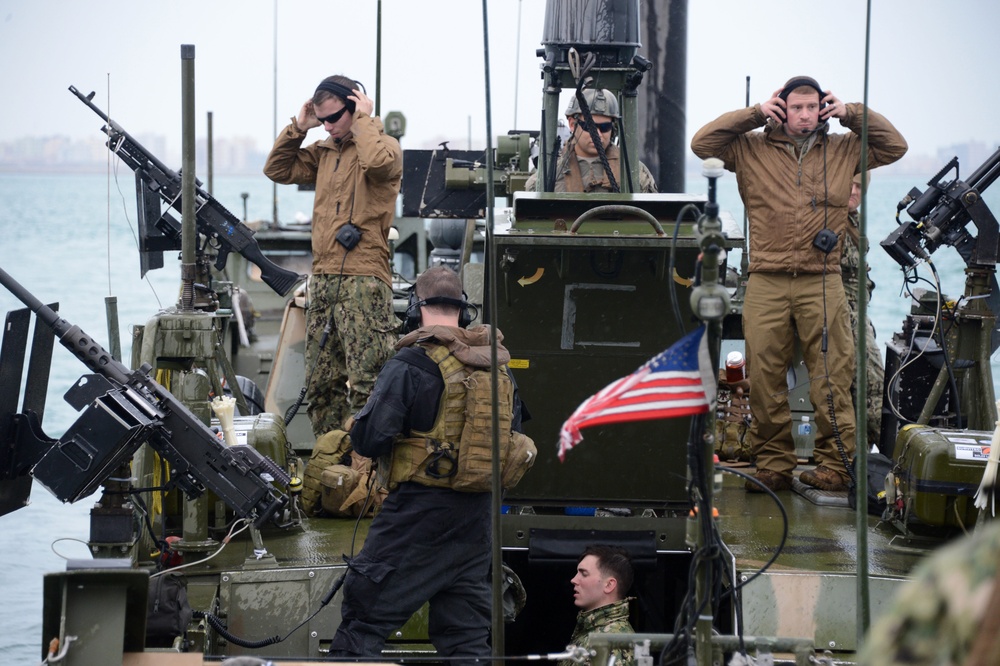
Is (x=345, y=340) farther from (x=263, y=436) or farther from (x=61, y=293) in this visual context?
(x=61, y=293)

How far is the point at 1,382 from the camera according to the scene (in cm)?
527

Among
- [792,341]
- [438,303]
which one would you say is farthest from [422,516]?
[792,341]

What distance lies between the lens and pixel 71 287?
3491 centimetres

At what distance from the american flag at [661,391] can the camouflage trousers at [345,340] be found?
3805 millimetres

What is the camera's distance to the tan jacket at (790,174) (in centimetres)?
673

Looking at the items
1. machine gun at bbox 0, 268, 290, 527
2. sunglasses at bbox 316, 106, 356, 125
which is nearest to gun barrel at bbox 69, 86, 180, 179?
sunglasses at bbox 316, 106, 356, 125

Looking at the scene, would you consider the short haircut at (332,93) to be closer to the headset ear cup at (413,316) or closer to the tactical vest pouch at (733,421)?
the headset ear cup at (413,316)

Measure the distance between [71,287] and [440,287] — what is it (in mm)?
31883

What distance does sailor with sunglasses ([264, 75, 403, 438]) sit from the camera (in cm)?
705

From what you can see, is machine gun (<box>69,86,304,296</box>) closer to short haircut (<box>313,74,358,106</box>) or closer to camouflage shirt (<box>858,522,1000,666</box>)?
short haircut (<box>313,74,358,106</box>)

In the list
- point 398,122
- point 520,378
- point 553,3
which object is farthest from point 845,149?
point 398,122

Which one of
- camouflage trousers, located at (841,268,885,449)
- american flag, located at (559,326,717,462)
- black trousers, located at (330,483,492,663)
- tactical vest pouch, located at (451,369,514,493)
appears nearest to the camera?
american flag, located at (559,326,717,462)

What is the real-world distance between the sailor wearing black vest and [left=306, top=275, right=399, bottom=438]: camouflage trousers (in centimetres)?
214

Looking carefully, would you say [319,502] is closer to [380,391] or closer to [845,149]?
[380,391]
